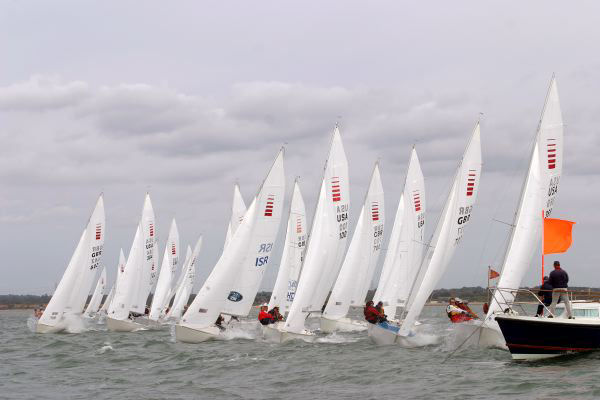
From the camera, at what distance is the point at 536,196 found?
24.8 metres

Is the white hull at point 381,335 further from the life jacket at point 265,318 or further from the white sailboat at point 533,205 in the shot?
the white sailboat at point 533,205

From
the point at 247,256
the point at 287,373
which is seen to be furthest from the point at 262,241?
the point at 287,373

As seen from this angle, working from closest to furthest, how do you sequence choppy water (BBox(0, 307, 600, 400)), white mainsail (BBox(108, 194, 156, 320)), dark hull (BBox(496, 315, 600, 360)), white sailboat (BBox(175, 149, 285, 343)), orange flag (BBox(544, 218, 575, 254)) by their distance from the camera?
choppy water (BBox(0, 307, 600, 400)), dark hull (BBox(496, 315, 600, 360)), orange flag (BBox(544, 218, 575, 254)), white sailboat (BBox(175, 149, 285, 343)), white mainsail (BBox(108, 194, 156, 320))

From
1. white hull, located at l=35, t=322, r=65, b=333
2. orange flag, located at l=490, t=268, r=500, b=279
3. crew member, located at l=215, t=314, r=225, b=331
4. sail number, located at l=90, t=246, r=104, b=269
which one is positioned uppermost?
sail number, located at l=90, t=246, r=104, b=269

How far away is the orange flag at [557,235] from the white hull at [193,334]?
13.4 metres

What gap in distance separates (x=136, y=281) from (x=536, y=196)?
23.9 m

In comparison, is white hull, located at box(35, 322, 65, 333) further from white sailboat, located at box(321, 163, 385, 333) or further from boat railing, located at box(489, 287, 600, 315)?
boat railing, located at box(489, 287, 600, 315)

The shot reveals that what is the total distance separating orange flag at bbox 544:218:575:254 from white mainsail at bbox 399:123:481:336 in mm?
5869

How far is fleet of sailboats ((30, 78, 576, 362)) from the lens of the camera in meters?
25.2

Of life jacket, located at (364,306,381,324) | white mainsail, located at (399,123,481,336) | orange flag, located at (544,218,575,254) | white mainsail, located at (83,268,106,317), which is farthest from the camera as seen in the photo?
white mainsail, located at (83,268,106,317)

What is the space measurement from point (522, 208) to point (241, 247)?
10.6m

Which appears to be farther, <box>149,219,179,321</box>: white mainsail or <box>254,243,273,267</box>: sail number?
<box>149,219,179,321</box>: white mainsail

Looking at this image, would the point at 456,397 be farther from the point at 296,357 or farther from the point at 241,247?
the point at 241,247

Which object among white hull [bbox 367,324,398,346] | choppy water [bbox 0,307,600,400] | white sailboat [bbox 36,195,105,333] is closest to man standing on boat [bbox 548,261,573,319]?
choppy water [bbox 0,307,600,400]
